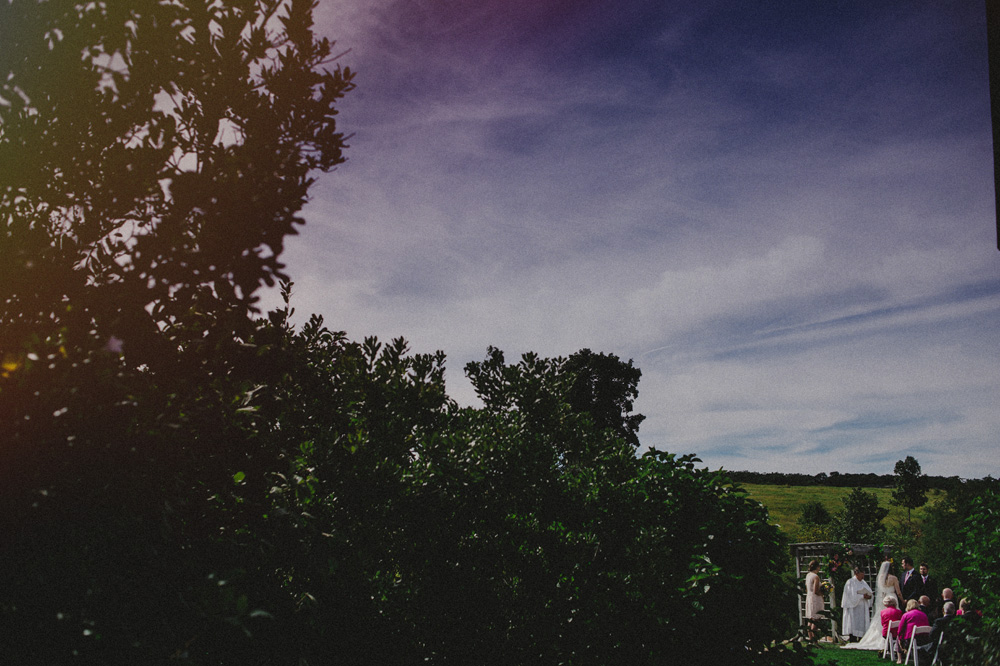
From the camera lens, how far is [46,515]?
8.55 feet

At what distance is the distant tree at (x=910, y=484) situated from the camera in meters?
77.1

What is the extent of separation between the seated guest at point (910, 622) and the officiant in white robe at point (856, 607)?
5823 mm

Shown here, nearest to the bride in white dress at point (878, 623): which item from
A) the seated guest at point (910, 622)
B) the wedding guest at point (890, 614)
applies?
the wedding guest at point (890, 614)

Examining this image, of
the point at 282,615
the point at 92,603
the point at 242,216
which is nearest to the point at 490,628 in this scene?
the point at 282,615

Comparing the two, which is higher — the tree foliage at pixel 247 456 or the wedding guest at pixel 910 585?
the tree foliage at pixel 247 456

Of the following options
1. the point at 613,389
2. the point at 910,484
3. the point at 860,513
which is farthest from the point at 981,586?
the point at 910,484

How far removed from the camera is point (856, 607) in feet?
66.6

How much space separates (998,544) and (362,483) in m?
8.18

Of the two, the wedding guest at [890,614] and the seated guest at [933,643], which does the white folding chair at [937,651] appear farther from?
the wedding guest at [890,614]

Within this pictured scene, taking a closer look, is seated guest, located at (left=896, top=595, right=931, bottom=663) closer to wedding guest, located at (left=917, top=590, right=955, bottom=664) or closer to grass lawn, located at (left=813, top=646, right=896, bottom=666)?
wedding guest, located at (left=917, top=590, right=955, bottom=664)

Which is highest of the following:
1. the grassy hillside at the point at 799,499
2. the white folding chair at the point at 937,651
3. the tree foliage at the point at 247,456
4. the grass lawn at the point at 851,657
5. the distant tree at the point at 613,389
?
the distant tree at the point at 613,389

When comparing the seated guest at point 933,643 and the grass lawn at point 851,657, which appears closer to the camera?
the seated guest at point 933,643

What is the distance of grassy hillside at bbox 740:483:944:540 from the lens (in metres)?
82.2

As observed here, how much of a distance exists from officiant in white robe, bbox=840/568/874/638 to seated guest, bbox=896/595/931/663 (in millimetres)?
5823
